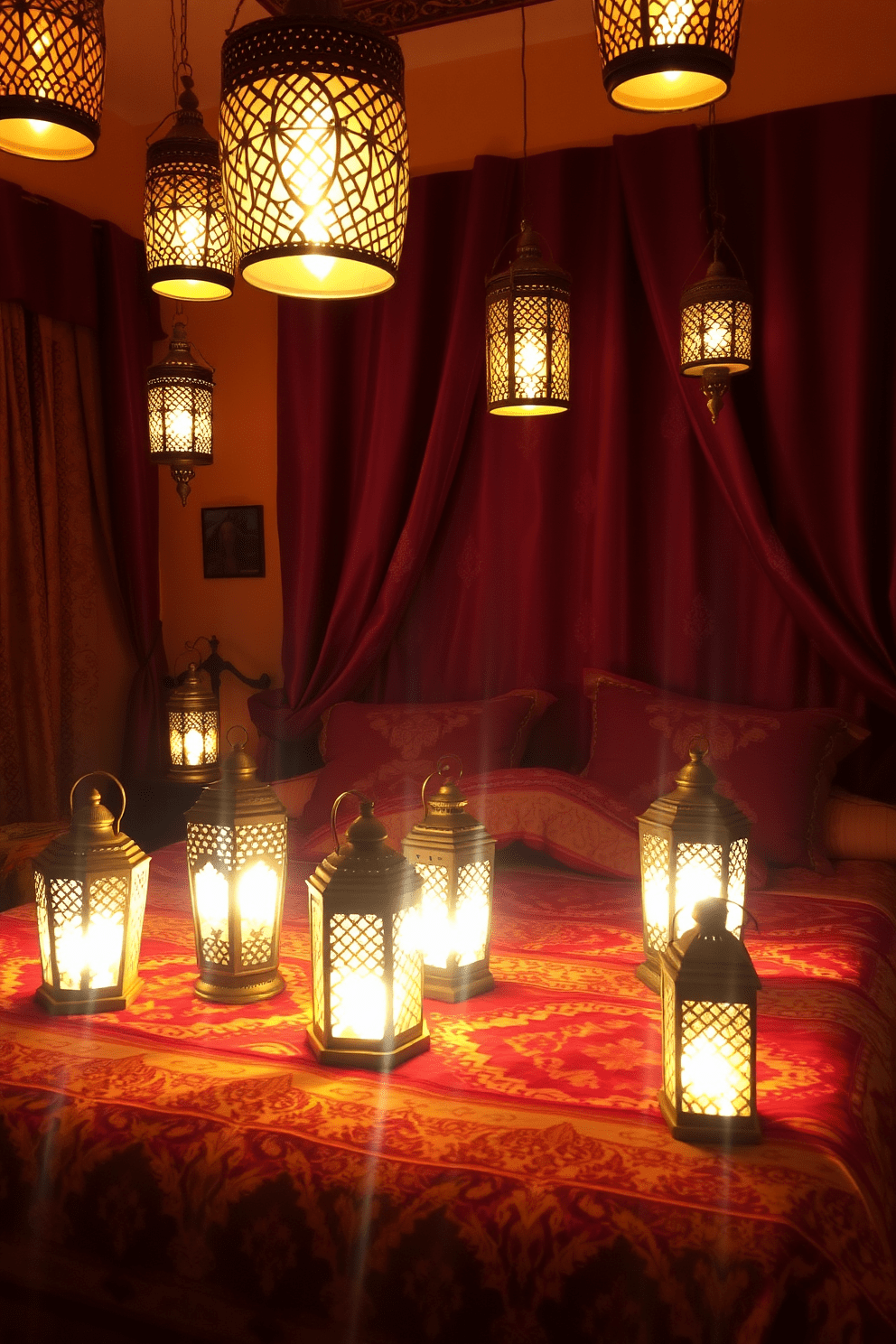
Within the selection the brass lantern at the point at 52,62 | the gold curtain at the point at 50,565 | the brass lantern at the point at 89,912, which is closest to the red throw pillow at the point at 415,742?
the gold curtain at the point at 50,565

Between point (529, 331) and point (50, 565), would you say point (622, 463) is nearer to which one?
point (529, 331)

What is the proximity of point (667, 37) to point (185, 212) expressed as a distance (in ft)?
3.08

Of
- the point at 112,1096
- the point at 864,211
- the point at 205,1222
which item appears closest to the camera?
the point at 205,1222

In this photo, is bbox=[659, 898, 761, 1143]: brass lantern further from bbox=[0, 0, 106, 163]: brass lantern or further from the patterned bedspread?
bbox=[0, 0, 106, 163]: brass lantern

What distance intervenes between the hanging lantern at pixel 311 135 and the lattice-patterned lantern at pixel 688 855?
39.2 inches

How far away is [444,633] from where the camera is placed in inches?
137

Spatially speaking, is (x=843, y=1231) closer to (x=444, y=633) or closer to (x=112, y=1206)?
(x=112, y=1206)

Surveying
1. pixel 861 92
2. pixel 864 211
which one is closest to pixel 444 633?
pixel 864 211

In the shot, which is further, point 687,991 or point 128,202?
point 128,202

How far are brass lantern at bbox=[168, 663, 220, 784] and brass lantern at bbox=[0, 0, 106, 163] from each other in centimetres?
231

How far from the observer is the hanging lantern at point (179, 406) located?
313cm

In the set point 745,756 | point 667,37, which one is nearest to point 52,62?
point 667,37

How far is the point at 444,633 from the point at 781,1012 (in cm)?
204

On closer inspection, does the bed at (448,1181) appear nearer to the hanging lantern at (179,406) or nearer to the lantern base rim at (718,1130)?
the lantern base rim at (718,1130)
